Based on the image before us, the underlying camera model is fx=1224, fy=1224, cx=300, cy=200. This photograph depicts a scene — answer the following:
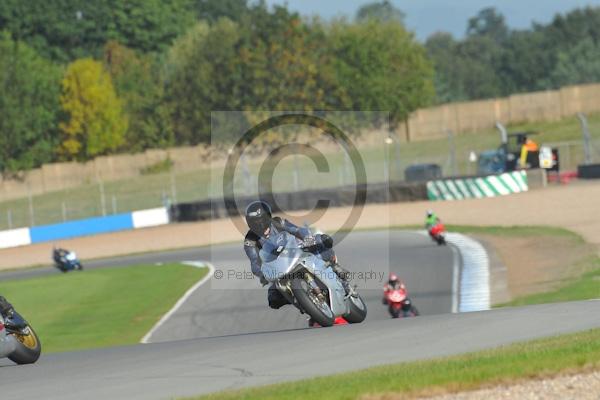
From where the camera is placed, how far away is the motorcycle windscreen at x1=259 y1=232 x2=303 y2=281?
473 inches

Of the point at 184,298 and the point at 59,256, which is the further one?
the point at 59,256

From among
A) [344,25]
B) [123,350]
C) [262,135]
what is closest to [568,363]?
[123,350]

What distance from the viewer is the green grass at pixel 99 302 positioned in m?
20.3

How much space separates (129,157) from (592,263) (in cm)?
5288

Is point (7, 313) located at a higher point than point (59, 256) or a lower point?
higher

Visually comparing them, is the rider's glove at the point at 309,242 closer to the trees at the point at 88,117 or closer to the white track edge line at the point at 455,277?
the white track edge line at the point at 455,277

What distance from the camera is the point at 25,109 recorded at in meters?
75.8

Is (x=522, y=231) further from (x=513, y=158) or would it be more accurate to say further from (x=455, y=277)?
(x=513, y=158)

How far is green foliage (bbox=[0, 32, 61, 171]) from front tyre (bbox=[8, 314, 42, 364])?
204 feet

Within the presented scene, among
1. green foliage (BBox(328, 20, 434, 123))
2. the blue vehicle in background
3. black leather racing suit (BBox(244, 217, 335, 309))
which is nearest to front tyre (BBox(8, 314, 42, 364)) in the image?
black leather racing suit (BBox(244, 217, 335, 309))

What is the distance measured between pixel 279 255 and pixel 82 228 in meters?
37.2

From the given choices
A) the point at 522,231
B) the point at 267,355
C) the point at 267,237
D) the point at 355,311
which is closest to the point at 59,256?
the point at 522,231

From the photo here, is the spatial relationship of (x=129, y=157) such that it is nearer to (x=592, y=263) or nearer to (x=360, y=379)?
(x=592, y=263)

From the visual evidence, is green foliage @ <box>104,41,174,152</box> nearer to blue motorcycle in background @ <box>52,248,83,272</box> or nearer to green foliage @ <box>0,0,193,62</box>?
green foliage @ <box>0,0,193,62</box>
